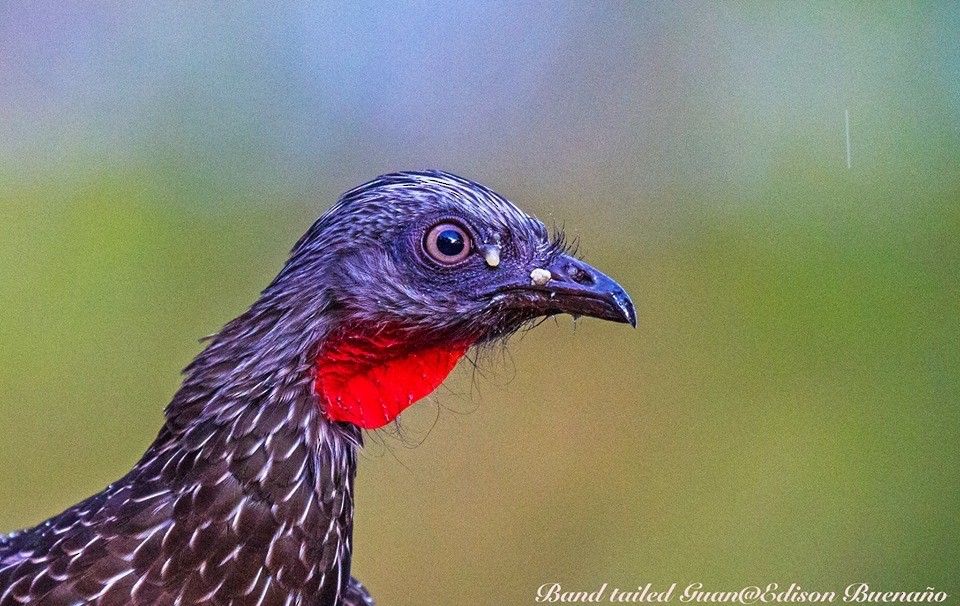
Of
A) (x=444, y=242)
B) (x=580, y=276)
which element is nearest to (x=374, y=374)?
(x=444, y=242)

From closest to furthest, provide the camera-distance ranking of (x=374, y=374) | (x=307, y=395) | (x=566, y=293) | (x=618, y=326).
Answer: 1. (x=307, y=395)
2. (x=374, y=374)
3. (x=566, y=293)
4. (x=618, y=326)

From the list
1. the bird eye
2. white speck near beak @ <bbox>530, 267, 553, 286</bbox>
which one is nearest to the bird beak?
white speck near beak @ <bbox>530, 267, 553, 286</bbox>

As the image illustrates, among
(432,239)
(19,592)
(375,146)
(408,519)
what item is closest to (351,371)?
(432,239)

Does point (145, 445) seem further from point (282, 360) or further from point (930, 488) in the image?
point (930, 488)

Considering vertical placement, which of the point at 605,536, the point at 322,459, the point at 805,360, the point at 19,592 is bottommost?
the point at 605,536

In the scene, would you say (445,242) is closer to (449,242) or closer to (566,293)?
(449,242)

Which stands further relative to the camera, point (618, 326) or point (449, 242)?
point (618, 326)

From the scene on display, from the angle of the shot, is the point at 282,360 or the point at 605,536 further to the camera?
the point at 605,536
